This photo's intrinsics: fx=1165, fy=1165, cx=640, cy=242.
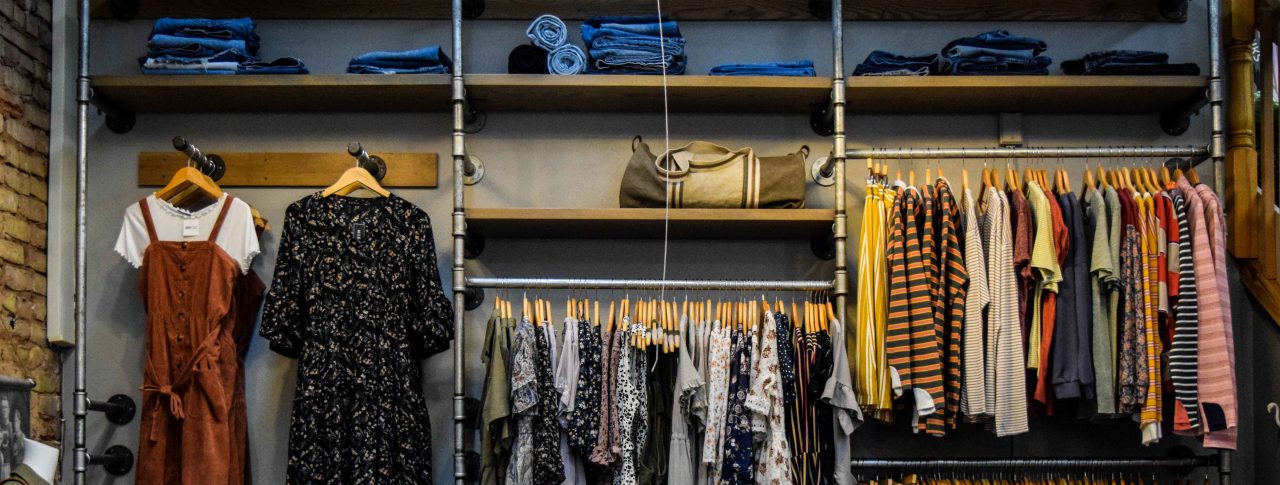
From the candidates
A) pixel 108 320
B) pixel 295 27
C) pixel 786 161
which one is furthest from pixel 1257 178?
pixel 108 320

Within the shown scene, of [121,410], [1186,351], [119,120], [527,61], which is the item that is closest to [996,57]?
[1186,351]

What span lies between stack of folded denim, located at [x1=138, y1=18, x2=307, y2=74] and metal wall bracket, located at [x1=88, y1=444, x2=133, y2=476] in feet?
3.91

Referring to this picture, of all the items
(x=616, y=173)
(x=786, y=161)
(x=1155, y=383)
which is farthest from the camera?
(x=616, y=173)

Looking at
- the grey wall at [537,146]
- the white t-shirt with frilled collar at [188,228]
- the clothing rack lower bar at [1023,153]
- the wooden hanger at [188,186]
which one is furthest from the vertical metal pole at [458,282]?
the clothing rack lower bar at [1023,153]

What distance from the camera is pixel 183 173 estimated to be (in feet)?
11.7

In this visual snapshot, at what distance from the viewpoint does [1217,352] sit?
10.6 ft

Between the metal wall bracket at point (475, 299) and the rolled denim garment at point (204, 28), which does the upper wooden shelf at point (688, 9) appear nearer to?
the rolled denim garment at point (204, 28)

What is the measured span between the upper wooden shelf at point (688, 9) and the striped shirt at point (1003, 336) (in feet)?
2.58

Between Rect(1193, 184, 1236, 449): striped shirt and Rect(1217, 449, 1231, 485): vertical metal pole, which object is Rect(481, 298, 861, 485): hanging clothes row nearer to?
Rect(1193, 184, 1236, 449): striped shirt

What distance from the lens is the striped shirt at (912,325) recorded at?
131 inches

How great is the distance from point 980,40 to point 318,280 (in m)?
2.15

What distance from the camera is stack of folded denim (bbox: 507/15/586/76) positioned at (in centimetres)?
360

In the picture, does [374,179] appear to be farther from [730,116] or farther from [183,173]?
[730,116]

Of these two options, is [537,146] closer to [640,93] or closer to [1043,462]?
[640,93]
